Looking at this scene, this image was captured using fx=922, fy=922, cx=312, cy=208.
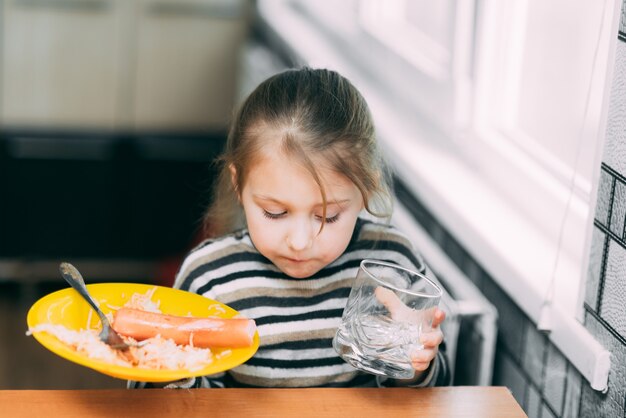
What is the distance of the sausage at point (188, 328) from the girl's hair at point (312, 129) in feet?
0.64

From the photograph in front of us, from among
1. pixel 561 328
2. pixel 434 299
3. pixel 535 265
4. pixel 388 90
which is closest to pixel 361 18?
pixel 388 90

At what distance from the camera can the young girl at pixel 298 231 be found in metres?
1.18

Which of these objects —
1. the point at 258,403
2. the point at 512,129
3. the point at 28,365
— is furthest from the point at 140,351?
the point at 28,365

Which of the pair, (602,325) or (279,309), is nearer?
(602,325)

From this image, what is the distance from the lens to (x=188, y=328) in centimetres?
108

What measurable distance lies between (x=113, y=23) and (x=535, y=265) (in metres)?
2.47

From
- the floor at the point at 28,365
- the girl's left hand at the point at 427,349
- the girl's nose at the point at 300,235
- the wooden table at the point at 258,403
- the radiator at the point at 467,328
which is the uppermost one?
the girl's nose at the point at 300,235

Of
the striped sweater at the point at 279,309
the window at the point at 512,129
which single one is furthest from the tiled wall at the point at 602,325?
the striped sweater at the point at 279,309

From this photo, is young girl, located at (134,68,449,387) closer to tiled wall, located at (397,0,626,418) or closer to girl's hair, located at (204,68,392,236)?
girl's hair, located at (204,68,392,236)

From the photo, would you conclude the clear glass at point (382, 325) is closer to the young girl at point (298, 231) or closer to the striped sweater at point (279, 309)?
the young girl at point (298, 231)

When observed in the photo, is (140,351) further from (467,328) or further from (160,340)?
(467,328)

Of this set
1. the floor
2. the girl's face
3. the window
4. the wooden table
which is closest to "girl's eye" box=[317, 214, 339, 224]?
the girl's face

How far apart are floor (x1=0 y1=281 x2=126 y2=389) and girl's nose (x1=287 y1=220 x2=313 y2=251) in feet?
4.80

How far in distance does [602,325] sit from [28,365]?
210 centimetres
